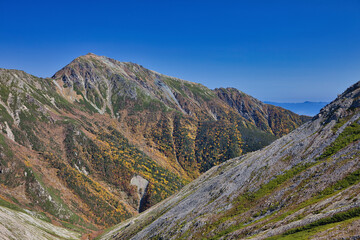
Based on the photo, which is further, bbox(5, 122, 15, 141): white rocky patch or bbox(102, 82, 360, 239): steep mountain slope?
bbox(5, 122, 15, 141): white rocky patch

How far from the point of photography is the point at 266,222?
39.1 metres

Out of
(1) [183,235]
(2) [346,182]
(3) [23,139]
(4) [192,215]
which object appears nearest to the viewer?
(2) [346,182]

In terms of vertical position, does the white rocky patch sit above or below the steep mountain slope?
above

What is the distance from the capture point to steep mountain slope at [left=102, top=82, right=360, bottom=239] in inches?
1213

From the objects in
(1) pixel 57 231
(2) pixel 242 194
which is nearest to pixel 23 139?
(1) pixel 57 231

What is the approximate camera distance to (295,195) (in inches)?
1708

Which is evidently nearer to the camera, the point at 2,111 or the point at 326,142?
the point at 326,142

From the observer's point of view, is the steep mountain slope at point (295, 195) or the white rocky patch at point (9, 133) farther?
the white rocky patch at point (9, 133)

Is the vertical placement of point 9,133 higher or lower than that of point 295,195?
higher

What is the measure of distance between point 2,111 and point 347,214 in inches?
9295

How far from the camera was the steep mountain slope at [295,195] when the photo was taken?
3081cm

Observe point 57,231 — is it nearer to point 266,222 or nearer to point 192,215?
point 192,215

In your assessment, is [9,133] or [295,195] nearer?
[295,195]

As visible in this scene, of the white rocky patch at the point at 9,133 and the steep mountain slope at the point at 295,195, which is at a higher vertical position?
the white rocky patch at the point at 9,133
